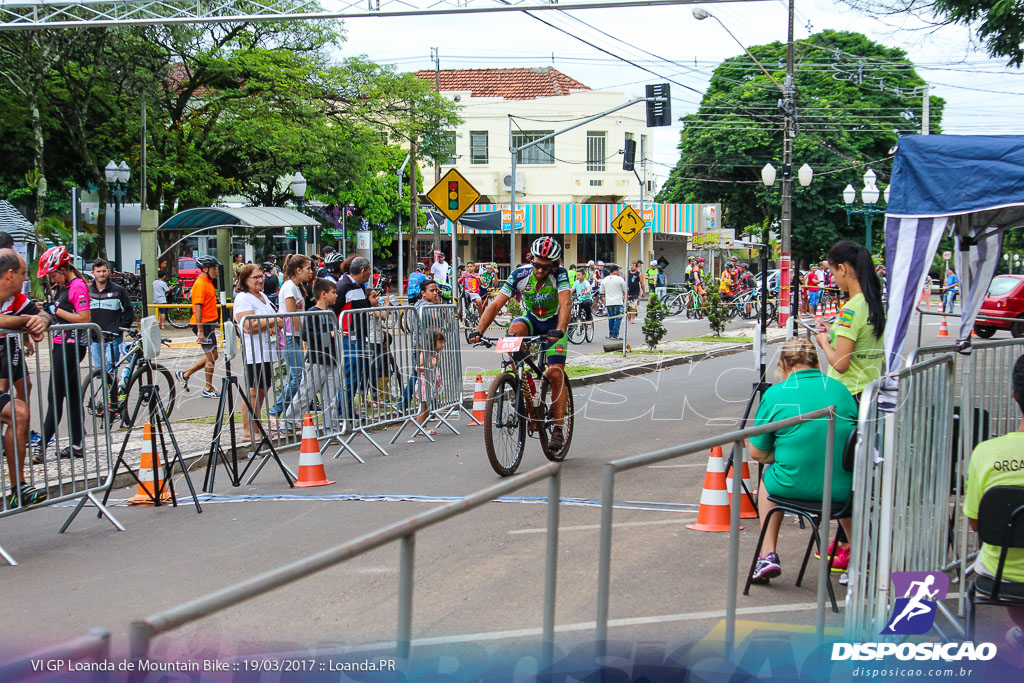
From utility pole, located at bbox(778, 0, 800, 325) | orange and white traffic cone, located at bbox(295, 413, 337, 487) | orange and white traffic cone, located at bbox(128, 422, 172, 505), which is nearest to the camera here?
orange and white traffic cone, located at bbox(128, 422, 172, 505)

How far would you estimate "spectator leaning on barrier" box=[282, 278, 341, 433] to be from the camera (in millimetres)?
9375

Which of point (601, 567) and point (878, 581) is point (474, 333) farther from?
point (601, 567)

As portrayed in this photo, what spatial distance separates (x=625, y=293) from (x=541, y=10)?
33.1 feet

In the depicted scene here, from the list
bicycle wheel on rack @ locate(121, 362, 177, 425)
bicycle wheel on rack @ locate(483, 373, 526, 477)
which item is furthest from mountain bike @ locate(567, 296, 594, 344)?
bicycle wheel on rack @ locate(483, 373, 526, 477)

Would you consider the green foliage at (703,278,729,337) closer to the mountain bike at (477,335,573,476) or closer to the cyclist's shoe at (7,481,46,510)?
the mountain bike at (477,335,573,476)

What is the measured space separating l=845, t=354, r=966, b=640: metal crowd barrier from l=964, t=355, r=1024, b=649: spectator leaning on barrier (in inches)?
11.3

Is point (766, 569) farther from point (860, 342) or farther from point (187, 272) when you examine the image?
point (187, 272)

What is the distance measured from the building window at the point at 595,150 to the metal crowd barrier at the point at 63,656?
181 feet

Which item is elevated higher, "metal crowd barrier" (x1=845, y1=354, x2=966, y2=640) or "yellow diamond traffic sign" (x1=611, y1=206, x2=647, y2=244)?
"yellow diamond traffic sign" (x1=611, y1=206, x2=647, y2=244)

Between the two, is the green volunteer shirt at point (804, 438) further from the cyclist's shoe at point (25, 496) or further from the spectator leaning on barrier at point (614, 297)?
the spectator leaning on barrier at point (614, 297)

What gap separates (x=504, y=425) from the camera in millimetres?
8469

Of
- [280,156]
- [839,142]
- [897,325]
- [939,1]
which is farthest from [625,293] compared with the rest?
[839,142]

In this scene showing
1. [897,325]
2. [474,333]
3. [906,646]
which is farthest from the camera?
[474,333]

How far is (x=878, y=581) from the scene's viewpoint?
447 centimetres
